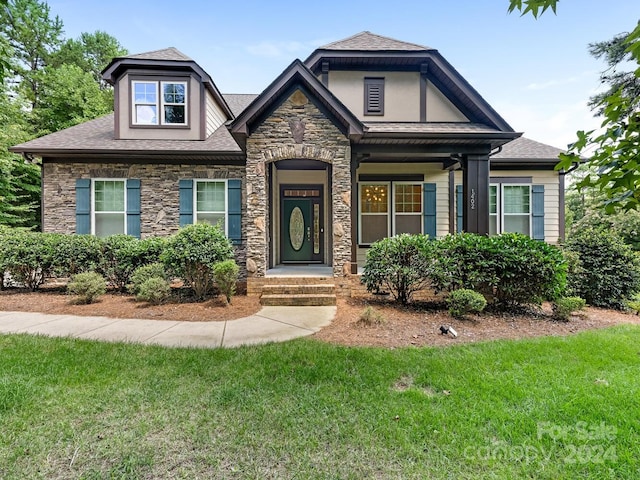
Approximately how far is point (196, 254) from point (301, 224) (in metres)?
4.04

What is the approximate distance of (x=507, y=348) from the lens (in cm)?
412

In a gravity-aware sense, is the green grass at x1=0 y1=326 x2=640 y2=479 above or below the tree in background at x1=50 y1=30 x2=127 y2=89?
below

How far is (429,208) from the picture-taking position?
378 inches

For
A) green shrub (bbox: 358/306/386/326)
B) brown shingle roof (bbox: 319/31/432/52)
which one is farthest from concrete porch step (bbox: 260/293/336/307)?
brown shingle roof (bbox: 319/31/432/52)

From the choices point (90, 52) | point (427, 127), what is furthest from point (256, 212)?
point (90, 52)

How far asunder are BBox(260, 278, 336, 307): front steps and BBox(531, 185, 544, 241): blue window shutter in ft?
23.7

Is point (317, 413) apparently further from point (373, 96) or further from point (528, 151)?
point (528, 151)

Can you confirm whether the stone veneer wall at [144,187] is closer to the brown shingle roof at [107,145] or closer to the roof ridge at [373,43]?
the brown shingle roof at [107,145]

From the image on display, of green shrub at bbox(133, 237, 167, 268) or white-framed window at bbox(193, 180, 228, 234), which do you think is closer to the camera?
green shrub at bbox(133, 237, 167, 268)

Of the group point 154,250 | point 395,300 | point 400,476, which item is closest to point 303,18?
point 154,250

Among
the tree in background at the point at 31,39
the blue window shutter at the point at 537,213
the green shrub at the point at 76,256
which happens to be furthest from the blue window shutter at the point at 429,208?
the tree in background at the point at 31,39

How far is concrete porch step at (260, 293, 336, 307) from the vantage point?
6590mm

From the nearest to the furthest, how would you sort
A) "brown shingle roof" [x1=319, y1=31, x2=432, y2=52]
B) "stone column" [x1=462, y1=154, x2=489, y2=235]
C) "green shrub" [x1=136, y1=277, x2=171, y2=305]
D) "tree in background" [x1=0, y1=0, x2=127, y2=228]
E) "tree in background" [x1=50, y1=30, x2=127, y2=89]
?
1. "green shrub" [x1=136, y1=277, x2=171, y2=305]
2. "stone column" [x1=462, y1=154, x2=489, y2=235]
3. "brown shingle roof" [x1=319, y1=31, x2=432, y2=52]
4. "tree in background" [x1=0, y1=0, x2=127, y2=228]
5. "tree in background" [x1=50, y1=30, x2=127, y2=89]

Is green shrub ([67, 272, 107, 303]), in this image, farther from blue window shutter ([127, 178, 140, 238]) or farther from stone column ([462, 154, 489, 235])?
stone column ([462, 154, 489, 235])
